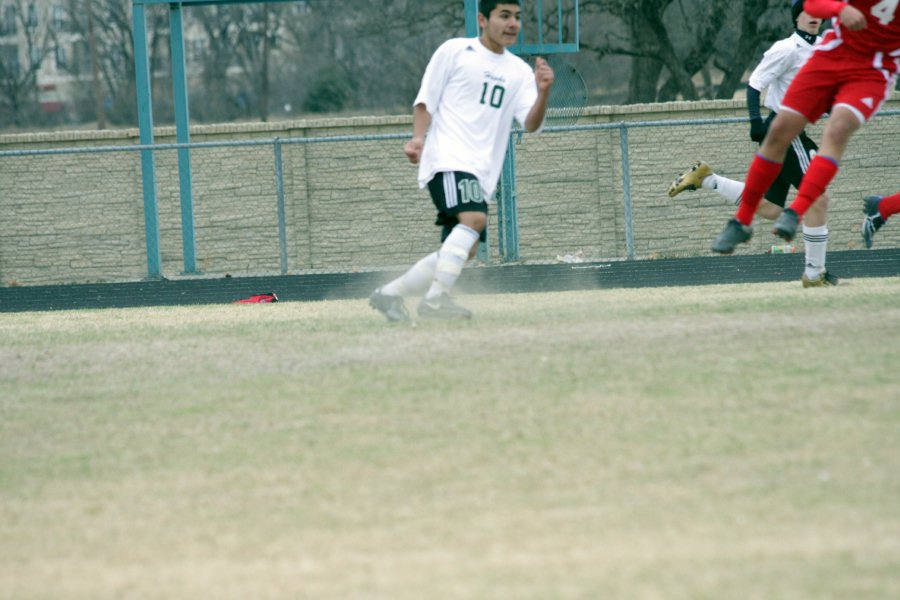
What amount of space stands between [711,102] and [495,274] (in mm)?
6532

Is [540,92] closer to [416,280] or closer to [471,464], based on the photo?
[416,280]

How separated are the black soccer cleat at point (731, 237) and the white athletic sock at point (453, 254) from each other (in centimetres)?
145

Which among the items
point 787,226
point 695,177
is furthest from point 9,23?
point 787,226

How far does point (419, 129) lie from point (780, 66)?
10.7 ft

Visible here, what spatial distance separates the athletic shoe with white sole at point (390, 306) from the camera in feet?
26.1

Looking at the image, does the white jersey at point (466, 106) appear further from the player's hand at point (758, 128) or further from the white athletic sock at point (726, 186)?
the white athletic sock at point (726, 186)

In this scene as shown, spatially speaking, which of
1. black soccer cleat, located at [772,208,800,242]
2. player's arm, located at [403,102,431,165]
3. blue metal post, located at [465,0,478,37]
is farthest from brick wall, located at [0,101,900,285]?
black soccer cleat, located at [772,208,800,242]

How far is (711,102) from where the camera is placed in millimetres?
20297

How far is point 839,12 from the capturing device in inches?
Answer: 285

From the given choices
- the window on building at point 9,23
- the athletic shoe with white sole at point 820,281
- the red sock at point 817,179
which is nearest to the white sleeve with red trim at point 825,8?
the red sock at point 817,179

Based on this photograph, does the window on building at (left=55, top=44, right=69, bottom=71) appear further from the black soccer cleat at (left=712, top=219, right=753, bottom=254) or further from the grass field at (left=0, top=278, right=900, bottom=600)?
the grass field at (left=0, top=278, right=900, bottom=600)

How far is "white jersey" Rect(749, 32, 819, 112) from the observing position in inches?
379

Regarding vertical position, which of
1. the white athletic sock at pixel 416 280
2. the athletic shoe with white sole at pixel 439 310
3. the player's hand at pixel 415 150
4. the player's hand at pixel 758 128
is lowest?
the athletic shoe with white sole at pixel 439 310

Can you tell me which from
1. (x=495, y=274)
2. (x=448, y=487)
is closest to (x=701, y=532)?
(x=448, y=487)
